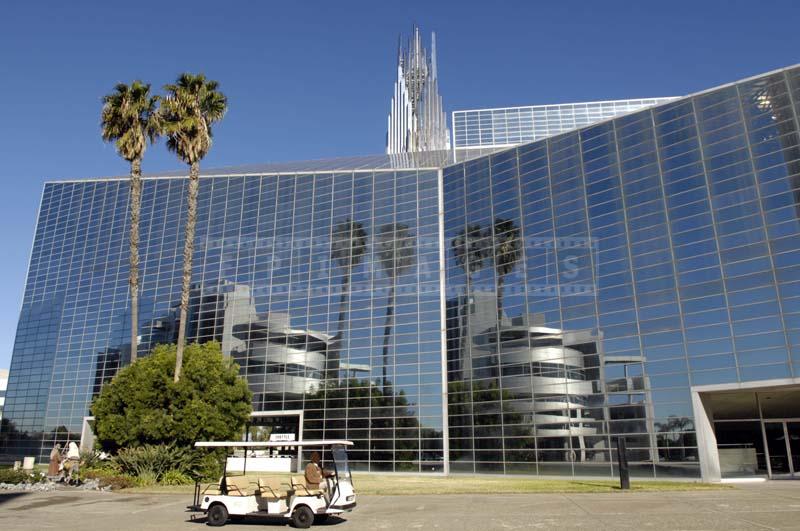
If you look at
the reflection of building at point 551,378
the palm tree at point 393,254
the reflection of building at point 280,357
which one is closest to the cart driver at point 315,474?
the reflection of building at point 551,378

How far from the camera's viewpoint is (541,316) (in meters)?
42.2

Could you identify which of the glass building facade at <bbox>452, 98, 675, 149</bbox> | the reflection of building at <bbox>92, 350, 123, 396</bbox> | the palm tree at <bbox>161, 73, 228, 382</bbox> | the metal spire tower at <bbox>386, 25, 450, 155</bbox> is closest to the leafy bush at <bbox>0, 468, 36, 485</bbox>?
the palm tree at <bbox>161, 73, 228, 382</bbox>

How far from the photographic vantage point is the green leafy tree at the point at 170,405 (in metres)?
30.7

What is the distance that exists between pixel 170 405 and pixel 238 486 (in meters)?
16.5

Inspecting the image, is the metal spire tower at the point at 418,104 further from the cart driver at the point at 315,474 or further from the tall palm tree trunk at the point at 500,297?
the cart driver at the point at 315,474

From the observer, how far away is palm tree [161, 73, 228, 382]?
36031 millimetres

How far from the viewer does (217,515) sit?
53.0 ft

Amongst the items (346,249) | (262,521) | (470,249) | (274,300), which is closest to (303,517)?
(262,521)

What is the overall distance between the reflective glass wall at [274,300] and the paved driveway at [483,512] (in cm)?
2378

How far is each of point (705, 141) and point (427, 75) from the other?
216ft

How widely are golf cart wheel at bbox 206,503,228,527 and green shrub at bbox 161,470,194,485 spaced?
13801 millimetres

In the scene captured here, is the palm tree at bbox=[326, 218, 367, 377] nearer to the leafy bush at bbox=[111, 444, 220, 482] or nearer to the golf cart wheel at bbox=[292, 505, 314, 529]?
the leafy bush at bbox=[111, 444, 220, 482]

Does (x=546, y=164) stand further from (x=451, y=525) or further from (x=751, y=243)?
(x=451, y=525)

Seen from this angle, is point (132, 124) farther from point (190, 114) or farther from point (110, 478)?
point (110, 478)
